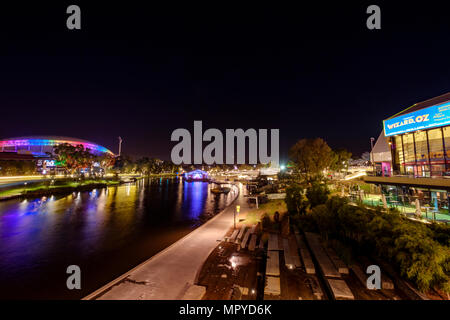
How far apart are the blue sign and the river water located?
24.4 metres

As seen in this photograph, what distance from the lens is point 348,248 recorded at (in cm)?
878

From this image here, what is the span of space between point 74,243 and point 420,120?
3329 centimetres

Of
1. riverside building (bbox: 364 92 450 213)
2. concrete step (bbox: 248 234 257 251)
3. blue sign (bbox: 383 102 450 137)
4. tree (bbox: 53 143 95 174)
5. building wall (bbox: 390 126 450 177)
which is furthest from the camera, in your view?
tree (bbox: 53 143 95 174)

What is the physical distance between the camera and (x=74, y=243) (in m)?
17.0

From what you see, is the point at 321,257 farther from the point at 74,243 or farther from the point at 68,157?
the point at 68,157

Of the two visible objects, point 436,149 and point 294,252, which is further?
point 436,149

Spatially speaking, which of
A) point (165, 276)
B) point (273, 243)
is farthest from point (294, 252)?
point (165, 276)

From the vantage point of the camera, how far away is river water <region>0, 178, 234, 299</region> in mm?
10953

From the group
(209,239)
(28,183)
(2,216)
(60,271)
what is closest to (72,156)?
(28,183)

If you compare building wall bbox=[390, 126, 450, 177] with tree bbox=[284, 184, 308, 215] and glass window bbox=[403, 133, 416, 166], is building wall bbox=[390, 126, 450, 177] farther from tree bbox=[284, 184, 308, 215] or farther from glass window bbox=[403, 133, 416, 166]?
tree bbox=[284, 184, 308, 215]

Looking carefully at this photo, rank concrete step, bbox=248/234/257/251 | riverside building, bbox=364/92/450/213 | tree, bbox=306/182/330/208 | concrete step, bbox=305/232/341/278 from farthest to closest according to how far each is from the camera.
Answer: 1. tree, bbox=306/182/330/208
2. riverside building, bbox=364/92/450/213
3. concrete step, bbox=248/234/257/251
4. concrete step, bbox=305/232/341/278

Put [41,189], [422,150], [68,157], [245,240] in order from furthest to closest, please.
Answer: [68,157] < [41,189] < [422,150] < [245,240]

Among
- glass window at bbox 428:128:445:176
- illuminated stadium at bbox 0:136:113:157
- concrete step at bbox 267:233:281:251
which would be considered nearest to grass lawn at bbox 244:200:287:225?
concrete step at bbox 267:233:281:251

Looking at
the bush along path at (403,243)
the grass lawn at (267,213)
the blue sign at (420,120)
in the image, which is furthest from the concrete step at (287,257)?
the blue sign at (420,120)
